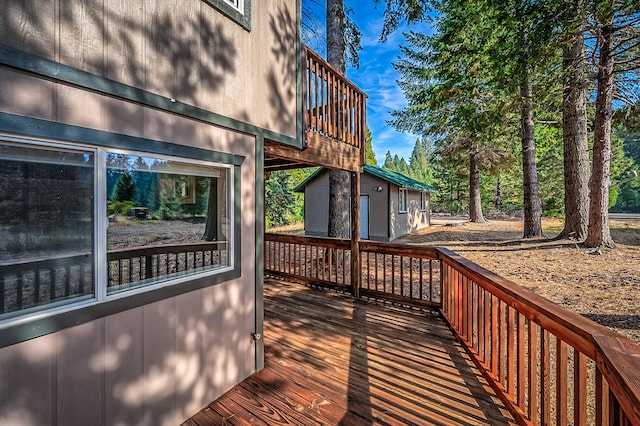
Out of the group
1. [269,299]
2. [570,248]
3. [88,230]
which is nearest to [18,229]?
[88,230]

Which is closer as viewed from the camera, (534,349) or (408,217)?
(534,349)

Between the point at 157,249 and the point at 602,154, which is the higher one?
the point at 602,154

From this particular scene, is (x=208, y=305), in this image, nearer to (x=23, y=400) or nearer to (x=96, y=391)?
(x=96, y=391)

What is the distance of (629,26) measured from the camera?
6.05 meters

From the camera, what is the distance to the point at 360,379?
2.56 m

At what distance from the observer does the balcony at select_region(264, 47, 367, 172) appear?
11.8 ft

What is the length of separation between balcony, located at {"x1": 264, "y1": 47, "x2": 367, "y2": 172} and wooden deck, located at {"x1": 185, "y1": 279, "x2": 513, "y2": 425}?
7.08 ft

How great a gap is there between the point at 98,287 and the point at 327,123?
3.34 meters

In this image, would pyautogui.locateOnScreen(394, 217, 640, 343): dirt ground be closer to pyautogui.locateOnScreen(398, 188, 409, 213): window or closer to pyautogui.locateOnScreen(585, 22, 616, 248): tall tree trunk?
pyautogui.locateOnScreen(585, 22, 616, 248): tall tree trunk

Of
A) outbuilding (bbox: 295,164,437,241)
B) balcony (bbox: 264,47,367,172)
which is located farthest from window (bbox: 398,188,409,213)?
balcony (bbox: 264,47,367,172)

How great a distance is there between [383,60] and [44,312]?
50.5 feet

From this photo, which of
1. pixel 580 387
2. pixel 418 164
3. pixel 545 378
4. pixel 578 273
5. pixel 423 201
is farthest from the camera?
pixel 418 164

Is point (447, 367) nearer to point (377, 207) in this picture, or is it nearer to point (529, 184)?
point (529, 184)

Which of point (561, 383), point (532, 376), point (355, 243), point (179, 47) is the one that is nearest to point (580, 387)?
point (561, 383)
